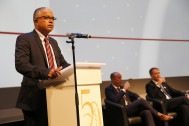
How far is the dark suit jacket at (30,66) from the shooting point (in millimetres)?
1589

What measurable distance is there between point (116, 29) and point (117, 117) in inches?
60.3

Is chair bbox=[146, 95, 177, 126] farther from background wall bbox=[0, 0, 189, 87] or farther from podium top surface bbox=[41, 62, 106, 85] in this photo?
podium top surface bbox=[41, 62, 106, 85]

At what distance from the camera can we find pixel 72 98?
5.24 feet

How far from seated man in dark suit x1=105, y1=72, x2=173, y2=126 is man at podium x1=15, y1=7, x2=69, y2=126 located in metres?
1.89

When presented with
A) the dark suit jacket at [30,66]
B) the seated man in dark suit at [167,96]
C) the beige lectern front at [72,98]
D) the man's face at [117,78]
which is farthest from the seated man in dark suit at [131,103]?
the dark suit jacket at [30,66]

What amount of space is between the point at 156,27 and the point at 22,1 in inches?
101

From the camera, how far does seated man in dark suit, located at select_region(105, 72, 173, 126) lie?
3359 millimetres

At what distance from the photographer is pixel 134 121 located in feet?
10.9

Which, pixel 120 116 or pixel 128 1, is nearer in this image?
pixel 120 116

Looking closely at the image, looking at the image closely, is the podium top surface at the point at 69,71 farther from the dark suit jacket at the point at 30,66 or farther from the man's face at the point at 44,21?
the man's face at the point at 44,21

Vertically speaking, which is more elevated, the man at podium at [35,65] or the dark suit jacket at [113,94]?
the man at podium at [35,65]

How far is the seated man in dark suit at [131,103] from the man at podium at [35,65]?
1890 mm

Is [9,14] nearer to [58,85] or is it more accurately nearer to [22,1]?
[22,1]

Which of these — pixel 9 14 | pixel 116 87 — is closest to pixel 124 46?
pixel 116 87
